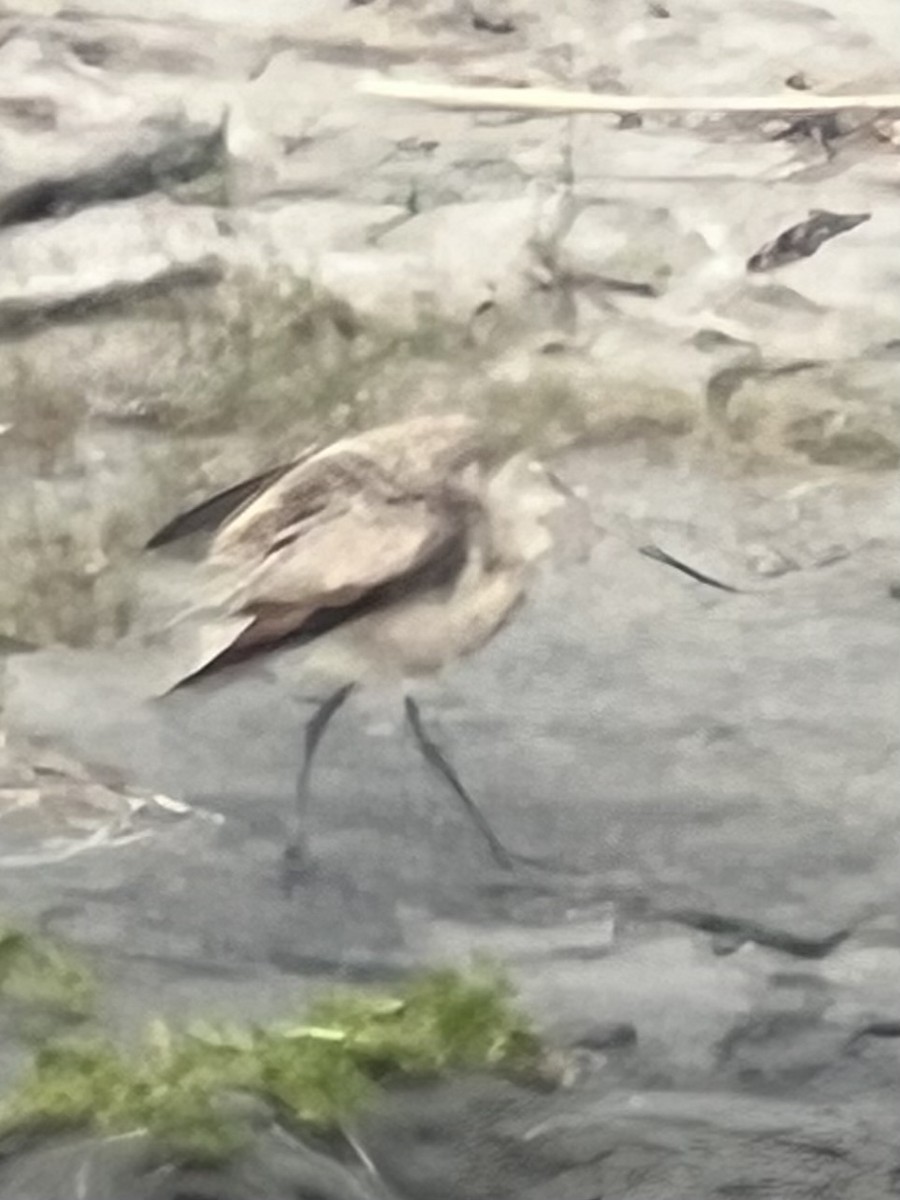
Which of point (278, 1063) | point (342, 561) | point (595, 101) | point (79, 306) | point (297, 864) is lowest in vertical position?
point (278, 1063)

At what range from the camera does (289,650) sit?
0.91 metres

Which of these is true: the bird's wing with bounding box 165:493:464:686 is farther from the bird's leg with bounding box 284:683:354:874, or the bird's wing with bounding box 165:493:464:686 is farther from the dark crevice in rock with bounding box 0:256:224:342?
the dark crevice in rock with bounding box 0:256:224:342

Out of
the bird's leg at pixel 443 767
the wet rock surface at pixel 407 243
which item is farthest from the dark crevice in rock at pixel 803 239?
the bird's leg at pixel 443 767

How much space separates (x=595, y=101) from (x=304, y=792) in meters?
0.45

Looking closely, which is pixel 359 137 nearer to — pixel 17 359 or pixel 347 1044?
pixel 17 359

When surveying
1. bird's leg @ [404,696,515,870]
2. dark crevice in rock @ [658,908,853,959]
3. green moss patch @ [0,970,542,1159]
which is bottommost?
green moss patch @ [0,970,542,1159]

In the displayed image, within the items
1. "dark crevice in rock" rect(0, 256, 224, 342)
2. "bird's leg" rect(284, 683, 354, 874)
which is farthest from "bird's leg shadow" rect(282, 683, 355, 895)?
"dark crevice in rock" rect(0, 256, 224, 342)

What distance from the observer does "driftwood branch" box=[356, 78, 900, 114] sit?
0.89m

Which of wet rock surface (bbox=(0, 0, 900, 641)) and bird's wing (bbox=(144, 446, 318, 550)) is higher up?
wet rock surface (bbox=(0, 0, 900, 641))

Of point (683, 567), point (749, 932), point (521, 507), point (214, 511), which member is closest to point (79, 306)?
point (214, 511)

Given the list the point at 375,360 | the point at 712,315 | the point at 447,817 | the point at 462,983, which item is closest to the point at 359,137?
the point at 375,360

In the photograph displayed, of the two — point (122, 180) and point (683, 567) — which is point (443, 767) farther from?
point (122, 180)

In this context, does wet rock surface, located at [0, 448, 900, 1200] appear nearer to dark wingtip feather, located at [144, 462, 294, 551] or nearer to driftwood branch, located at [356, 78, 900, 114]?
dark wingtip feather, located at [144, 462, 294, 551]

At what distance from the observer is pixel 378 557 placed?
2.98 feet
